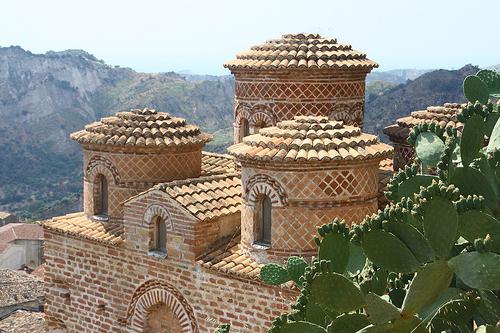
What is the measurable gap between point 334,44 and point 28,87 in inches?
3067

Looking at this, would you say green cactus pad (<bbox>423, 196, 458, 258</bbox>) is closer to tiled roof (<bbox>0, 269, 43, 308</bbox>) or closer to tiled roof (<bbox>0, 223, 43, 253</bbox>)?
tiled roof (<bbox>0, 269, 43, 308</bbox>)

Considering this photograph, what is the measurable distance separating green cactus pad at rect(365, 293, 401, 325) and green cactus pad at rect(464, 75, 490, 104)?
1.90 meters

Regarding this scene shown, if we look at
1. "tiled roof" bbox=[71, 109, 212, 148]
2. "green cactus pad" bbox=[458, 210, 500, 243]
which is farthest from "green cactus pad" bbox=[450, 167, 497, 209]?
"tiled roof" bbox=[71, 109, 212, 148]

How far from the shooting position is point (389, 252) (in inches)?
148

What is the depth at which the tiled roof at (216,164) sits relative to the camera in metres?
12.6

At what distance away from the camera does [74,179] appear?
67625 mm

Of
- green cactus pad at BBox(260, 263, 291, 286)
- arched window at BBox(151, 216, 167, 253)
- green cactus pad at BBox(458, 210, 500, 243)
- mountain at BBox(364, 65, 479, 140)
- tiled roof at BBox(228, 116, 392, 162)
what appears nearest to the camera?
green cactus pad at BBox(458, 210, 500, 243)

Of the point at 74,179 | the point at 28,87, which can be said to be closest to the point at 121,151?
the point at 74,179

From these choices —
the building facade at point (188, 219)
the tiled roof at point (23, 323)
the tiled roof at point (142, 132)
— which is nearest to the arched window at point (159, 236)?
the building facade at point (188, 219)

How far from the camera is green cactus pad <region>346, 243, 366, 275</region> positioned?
4812 millimetres

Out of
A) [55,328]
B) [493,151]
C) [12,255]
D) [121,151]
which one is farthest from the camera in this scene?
[12,255]

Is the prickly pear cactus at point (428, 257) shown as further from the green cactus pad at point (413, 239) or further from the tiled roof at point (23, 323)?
the tiled roof at point (23, 323)

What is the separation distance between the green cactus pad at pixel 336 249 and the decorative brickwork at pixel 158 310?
6.09 metres

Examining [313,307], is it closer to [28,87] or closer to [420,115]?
[420,115]
